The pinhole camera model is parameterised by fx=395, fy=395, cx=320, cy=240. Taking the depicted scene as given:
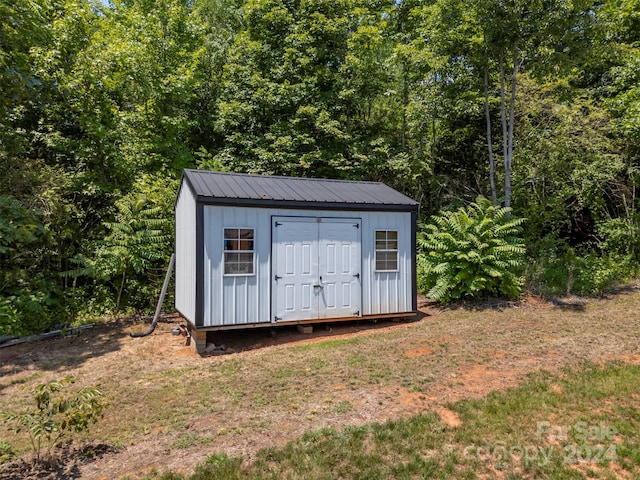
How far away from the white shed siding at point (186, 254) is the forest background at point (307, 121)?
1264 mm

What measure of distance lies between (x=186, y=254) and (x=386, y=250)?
3.98 metres

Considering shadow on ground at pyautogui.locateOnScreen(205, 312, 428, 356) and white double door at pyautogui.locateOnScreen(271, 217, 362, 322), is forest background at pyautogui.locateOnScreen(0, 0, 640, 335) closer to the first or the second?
shadow on ground at pyautogui.locateOnScreen(205, 312, 428, 356)

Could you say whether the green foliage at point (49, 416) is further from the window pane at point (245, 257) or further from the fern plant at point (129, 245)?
the fern plant at point (129, 245)

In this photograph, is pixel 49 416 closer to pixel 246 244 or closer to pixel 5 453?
pixel 5 453

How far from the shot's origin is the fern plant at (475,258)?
8633 millimetres

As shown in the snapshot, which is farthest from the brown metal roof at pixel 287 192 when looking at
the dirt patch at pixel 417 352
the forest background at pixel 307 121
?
the dirt patch at pixel 417 352

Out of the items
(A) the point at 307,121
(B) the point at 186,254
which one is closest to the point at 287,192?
(B) the point at 186,254

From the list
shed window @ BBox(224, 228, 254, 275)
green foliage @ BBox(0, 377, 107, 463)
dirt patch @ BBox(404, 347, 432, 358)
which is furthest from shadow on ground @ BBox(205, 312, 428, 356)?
green foliage @ BBox(0, 377, 107, 463)

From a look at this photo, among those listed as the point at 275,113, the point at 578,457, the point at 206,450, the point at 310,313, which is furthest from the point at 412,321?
the point at 275,113

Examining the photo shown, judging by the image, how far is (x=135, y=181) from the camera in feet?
36.7

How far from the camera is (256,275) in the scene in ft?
23.3

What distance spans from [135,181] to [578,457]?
11.3 m

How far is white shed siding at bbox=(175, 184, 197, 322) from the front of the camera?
7.02m

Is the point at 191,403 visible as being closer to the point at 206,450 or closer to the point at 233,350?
the point at 206,450
